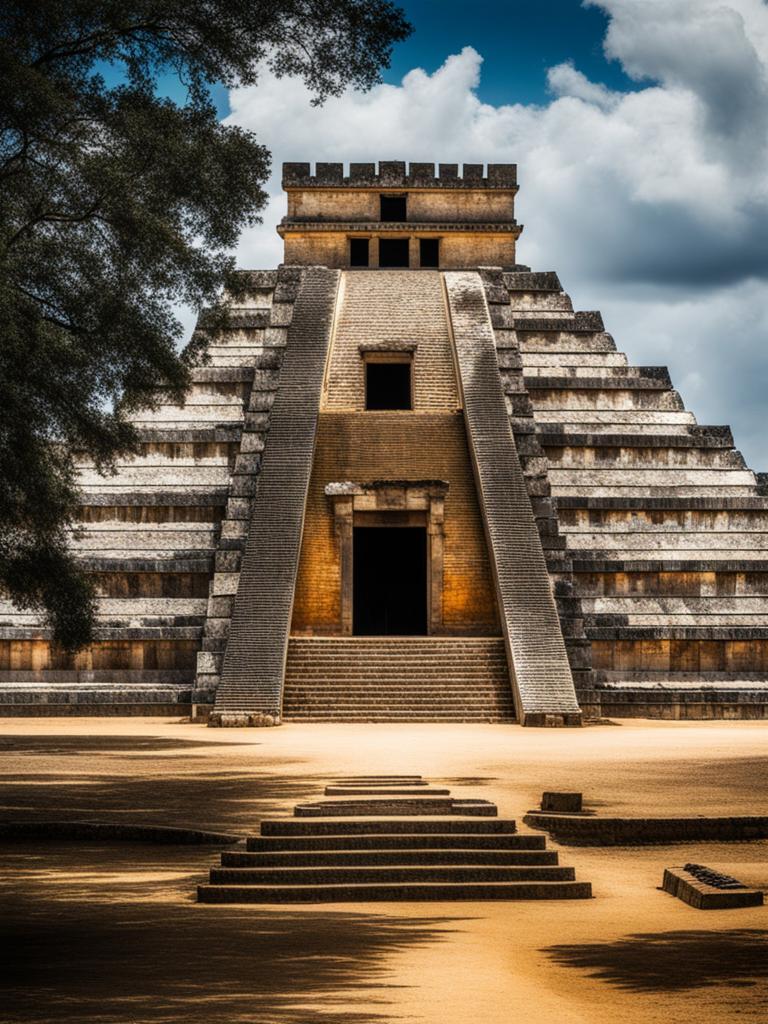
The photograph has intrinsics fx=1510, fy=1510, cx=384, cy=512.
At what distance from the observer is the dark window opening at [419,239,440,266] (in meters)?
37.6

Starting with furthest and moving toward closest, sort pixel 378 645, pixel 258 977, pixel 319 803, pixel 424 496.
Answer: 1. pixel 424 496
2. pixel 378 645
3. pixel 319 803
4. pixel 258 977

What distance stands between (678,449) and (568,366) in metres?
3.95

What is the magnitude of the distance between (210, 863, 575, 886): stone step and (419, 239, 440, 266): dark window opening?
30.2 metres

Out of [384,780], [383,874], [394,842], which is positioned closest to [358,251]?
[384,780]

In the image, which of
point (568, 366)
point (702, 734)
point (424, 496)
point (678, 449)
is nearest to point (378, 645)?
point (424, 496)

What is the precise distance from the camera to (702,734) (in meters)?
19.5

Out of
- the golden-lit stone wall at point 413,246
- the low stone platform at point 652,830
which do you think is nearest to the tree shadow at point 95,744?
the low stone platform at point 652,830

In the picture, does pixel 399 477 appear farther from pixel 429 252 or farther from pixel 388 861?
pixel 388 861

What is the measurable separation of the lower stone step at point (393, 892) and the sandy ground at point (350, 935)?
151 millimetres

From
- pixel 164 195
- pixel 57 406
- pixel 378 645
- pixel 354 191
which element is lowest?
pixel 378 645

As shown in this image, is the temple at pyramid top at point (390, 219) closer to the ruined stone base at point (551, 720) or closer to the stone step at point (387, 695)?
the stone step at point (387, 695)

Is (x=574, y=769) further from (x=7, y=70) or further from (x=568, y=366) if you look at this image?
(x=568, y=366)

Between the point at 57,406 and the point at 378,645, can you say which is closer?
the point at 57,406

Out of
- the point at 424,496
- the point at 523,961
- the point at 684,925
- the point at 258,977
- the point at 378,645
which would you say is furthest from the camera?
the point at 424,496
